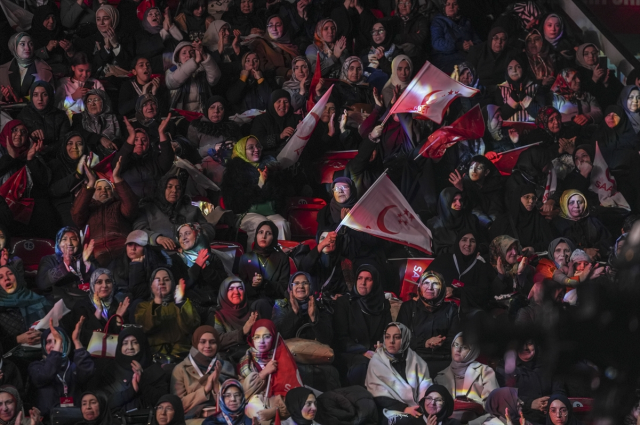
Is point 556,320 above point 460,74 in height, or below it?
above

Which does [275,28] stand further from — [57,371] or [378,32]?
[57,371]

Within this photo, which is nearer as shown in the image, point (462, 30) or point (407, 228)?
point (407, 228)

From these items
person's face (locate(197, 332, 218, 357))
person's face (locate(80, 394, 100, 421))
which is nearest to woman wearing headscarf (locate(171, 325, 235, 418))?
person's face (locate(197, 332, 218, 357))

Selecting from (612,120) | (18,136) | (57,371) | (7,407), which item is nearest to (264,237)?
(57,371)

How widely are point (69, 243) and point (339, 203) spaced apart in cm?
237

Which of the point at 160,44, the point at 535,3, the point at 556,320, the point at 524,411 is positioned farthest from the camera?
the point at 535,3

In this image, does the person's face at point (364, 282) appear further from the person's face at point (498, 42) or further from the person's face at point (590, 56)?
the person's face at point (590, 56)

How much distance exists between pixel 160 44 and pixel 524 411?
502cm

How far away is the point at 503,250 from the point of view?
909 centimetres

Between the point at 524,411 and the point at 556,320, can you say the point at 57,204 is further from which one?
the point at 556,320

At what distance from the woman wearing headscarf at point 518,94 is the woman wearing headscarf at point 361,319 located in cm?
321

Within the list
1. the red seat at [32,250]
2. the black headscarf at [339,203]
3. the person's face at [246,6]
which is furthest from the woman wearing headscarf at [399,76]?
the red seat at [32,250]

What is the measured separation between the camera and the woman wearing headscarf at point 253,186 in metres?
9.00

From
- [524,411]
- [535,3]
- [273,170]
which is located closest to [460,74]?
[535,3]
